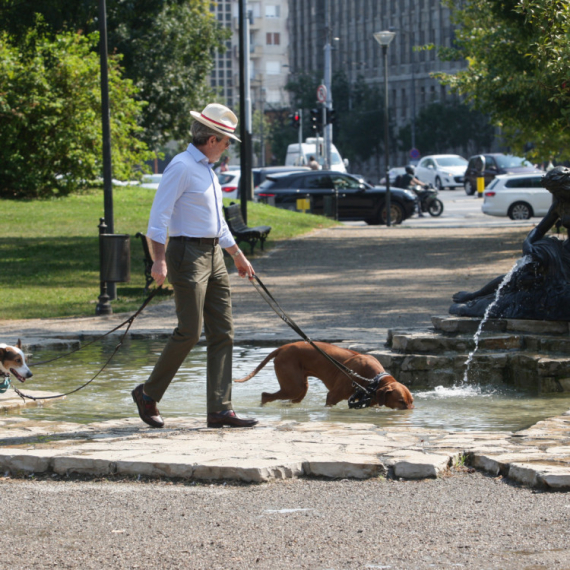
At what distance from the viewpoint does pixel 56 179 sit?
29547 mm

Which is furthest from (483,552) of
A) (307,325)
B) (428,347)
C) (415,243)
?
(415,243)

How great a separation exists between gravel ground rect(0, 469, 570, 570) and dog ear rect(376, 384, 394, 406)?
181cm

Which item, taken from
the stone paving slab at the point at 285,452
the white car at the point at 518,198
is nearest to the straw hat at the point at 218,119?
the stone paving slab at the point at 285,452

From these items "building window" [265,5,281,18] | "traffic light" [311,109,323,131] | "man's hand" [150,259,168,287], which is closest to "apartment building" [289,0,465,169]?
"building window" [265,5,281,18]

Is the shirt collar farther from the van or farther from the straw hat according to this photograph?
the van

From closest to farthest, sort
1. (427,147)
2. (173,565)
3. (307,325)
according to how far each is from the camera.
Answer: (173,565), (307,325), (427,147)

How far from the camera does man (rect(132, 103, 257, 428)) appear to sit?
618 cm

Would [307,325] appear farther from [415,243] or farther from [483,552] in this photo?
[415,243]

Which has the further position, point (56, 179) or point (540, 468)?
point (56, 179)

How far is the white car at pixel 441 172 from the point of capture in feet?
174

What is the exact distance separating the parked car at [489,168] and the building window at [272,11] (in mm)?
89198

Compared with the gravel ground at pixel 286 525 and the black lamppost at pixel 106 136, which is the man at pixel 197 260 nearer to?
the gravel ground at pixel 286 525

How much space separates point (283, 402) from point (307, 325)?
11.6ft

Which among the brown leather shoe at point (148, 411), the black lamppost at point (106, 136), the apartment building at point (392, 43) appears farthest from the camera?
the apartment building at point (392, 43)
